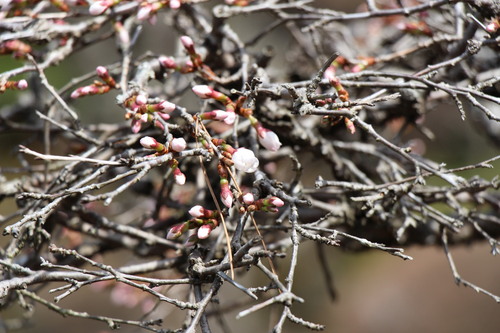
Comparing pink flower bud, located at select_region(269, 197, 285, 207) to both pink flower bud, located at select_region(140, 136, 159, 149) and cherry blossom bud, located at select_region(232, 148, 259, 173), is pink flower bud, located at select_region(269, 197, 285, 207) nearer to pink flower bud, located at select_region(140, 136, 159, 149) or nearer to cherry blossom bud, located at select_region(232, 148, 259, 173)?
cherry blossom bud, located at select_region(232, 148, 259, 173)

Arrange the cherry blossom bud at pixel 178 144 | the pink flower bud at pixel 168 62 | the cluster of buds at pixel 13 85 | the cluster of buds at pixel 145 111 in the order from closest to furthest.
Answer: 1. the cherry blossom bud at pixel 178 144
2. the cluster of buds at pixel 145 111
3. the cluster of buds at pixel 13 85
4. the pink flower bud at pixel 168 62

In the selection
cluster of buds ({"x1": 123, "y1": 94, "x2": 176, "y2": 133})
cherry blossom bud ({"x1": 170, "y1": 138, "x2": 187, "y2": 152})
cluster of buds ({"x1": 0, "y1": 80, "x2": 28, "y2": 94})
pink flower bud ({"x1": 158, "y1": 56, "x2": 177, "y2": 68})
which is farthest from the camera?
pink flower bud ({"x1": 158, "y1": 56, "x2": 177, "y2": 68})

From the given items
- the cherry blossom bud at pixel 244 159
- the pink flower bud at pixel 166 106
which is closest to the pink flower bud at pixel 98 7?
the pink flower bud at pixel 166 106

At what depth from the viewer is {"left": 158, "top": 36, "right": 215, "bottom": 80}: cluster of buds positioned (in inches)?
51.9

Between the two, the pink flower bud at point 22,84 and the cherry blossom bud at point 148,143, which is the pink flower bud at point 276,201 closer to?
the cherry blossom bud at point 148,143

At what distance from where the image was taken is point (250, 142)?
1.32 m

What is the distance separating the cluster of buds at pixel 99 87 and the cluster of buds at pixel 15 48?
28cm

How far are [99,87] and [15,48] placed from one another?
342 millimetres

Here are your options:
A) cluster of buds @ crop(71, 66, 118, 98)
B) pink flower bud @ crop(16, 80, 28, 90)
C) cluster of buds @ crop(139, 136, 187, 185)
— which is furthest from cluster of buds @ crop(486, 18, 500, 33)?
Result: pink flower bud @ crop(16, 80, 28, 90)

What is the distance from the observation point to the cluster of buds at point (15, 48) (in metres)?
1.47

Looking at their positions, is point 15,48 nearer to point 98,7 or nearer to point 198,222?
point 98,7

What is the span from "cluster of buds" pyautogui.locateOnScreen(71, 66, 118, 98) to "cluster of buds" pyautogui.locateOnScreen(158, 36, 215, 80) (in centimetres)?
15

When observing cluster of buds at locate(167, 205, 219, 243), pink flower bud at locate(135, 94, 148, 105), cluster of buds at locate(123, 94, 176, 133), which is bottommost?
cluster of buds at locate(167, 205, 219, 243)

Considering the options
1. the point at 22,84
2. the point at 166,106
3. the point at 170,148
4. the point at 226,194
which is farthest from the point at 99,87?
the point at 226,194
